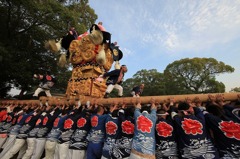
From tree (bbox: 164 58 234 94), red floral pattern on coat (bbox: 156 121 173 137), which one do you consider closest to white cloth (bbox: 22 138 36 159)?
red floral pattern on coat (bbox: 156 121 173 137)

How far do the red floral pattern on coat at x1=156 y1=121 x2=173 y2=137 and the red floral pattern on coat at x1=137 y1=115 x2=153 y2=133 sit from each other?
0.16m

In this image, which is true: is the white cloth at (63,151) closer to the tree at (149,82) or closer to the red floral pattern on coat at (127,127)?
the red floral pattern on coat at (127,127)

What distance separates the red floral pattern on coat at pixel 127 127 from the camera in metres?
3.95

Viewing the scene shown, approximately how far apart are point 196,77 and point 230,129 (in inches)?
861

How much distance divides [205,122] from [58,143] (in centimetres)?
373

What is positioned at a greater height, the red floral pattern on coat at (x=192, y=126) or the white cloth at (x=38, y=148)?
the red floral pattern on coat at (x=192, y=126)

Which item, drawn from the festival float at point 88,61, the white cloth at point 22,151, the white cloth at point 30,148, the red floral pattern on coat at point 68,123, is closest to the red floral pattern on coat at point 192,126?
the red floral pattern on coat at point 68,123

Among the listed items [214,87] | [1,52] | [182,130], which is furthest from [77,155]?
[214,87]

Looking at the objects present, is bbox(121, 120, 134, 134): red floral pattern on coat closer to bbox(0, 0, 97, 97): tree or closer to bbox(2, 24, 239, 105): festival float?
bbox(2, 24, 239, 105): festival float

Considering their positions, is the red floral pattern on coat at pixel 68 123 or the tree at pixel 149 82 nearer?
the red floral pattern on coat at pixel 68 123

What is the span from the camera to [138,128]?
3641mm

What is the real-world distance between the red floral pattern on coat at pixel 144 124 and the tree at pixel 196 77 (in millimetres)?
19758

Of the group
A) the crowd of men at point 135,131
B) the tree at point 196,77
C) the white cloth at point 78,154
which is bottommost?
the white cloth at point 78,154

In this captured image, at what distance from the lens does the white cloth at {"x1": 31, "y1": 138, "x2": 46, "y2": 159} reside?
5625 millimetres
